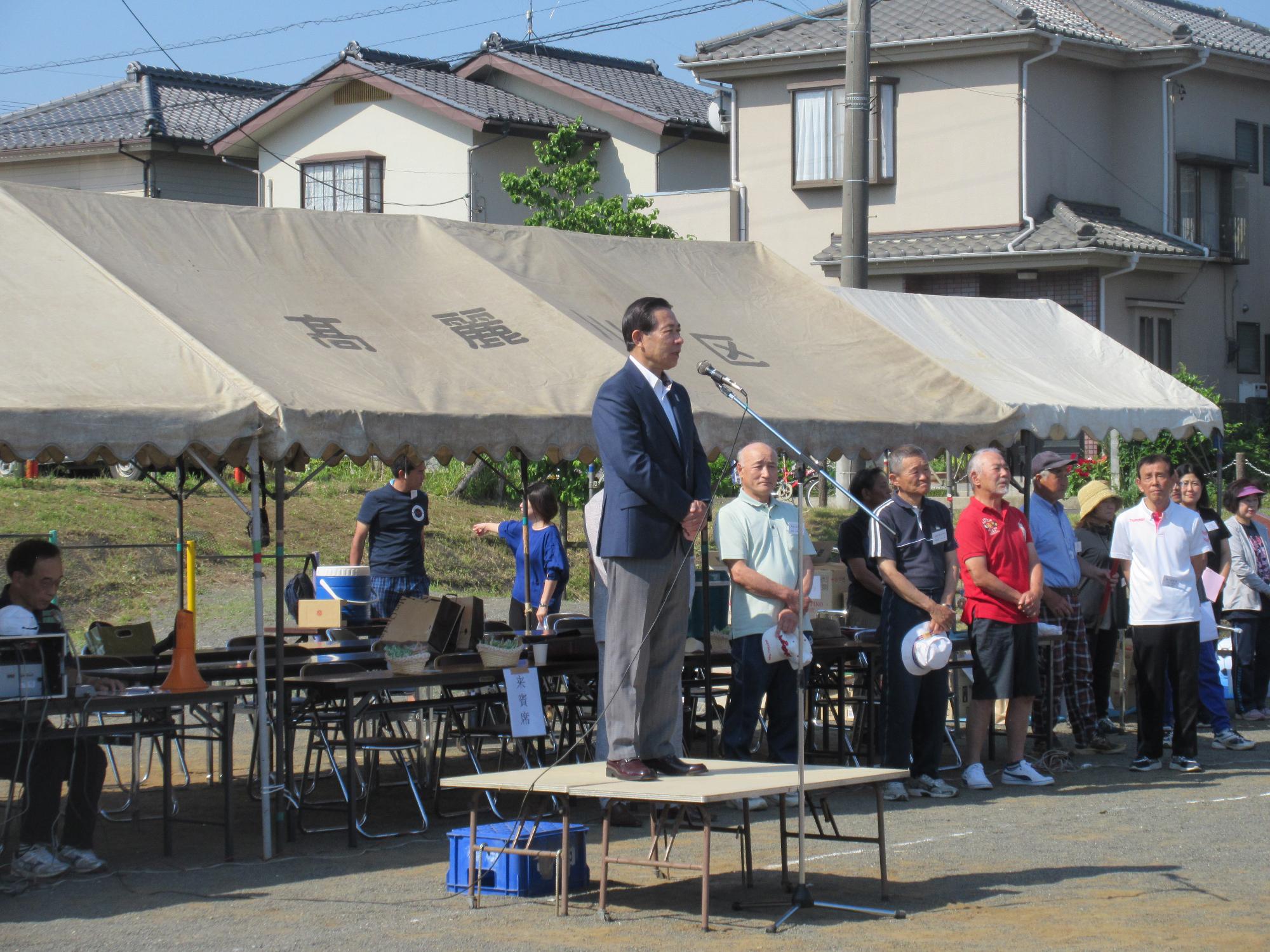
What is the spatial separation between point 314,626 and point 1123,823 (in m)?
4.65

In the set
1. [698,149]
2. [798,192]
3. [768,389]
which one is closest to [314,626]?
[768,389]

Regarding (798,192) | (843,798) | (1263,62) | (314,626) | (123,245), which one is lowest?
(843,798)

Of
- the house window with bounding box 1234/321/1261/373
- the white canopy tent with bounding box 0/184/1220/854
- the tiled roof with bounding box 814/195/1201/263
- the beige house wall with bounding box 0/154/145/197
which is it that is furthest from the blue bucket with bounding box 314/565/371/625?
the beige house wall with bounding box 0/154/145/197

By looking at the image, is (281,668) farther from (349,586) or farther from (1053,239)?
(1053,239)

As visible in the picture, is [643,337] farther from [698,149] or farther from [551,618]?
[698,149]

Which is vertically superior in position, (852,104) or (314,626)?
(852,104)

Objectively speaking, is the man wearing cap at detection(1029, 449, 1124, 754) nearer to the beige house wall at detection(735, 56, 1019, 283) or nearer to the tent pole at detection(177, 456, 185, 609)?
the tent pole at detection(177, 456, 185, 609)

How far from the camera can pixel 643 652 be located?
243 inches

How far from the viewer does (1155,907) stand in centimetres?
624

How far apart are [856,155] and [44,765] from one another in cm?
804

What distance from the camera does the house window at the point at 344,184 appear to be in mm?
31047

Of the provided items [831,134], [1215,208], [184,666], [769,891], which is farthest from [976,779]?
[1215,208]

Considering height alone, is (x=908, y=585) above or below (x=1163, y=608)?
above

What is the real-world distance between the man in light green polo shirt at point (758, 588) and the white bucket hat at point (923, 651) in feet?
Answer: 1.99
